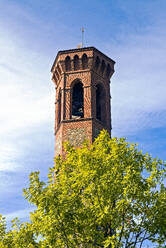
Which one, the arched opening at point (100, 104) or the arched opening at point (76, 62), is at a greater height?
the arched opening at point (76, 62)

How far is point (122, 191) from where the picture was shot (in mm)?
13945

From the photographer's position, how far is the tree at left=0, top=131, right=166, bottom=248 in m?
13.1

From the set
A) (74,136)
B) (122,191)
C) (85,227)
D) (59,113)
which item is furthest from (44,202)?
(59,113)

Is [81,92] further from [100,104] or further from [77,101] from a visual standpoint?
[100,104]

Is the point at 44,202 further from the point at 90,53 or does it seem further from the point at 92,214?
the point at 90,53

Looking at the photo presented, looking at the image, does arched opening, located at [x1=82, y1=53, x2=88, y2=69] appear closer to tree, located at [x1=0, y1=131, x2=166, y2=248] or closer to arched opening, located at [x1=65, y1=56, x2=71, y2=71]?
arched opening, located at [x1=65, y1=56, x2=71, y2=71]

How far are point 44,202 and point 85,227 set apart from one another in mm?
2153

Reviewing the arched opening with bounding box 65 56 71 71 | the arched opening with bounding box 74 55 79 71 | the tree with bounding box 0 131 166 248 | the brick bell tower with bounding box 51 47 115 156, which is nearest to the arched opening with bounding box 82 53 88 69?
the brick bell tower with bounding box 51 47 115 156

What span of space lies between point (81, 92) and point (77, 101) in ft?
2.79

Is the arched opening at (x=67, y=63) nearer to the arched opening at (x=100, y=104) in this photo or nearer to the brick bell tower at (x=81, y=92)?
the brick bell tower at (x=81, y=92)

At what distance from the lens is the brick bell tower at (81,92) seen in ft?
81.8

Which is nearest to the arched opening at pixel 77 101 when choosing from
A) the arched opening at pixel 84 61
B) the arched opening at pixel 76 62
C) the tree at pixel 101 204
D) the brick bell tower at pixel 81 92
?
the brick bell tower at pixel 81 92

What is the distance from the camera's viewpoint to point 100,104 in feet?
91.3

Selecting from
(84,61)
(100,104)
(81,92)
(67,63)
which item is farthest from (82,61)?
(100,104)
